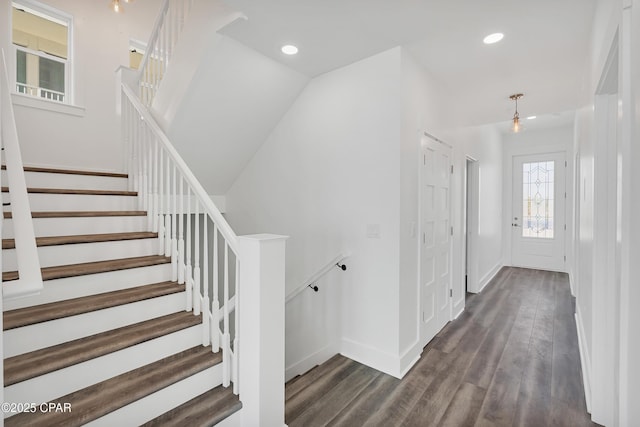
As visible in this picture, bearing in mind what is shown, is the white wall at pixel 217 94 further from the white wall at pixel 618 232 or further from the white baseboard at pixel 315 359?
the white baseboard at pixel 315 359

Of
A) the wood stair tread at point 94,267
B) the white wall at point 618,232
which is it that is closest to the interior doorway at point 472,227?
the white wall at point 618,232

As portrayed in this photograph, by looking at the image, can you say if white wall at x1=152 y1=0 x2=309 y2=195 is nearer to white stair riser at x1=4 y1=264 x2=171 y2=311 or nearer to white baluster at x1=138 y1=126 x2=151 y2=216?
white baluster at x1=138 y1=126 x2=151 y2=216

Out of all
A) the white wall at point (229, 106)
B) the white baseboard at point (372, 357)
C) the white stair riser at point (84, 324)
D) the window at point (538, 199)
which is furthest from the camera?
the window at point (538, 199)

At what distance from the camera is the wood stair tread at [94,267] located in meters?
1.83

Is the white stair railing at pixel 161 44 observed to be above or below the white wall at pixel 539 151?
above

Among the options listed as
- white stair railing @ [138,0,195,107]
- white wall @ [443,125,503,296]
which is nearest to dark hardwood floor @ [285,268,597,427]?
white wall @ [443,125,503,296]

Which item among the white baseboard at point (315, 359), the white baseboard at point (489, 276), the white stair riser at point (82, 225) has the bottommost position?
the white baseboard at point (315, 359)

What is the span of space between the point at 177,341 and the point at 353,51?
256 cm

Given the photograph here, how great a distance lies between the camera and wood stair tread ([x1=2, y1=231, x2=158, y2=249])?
197cm

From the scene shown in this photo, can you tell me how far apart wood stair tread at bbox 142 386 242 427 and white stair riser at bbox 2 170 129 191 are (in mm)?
2134

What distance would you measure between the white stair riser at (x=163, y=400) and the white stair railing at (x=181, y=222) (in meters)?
0.09

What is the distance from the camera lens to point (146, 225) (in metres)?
2.64

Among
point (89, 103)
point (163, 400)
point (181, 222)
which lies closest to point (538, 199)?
point (181, 222)

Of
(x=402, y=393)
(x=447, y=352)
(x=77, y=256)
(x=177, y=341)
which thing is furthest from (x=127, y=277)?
(x=447, y=352)
